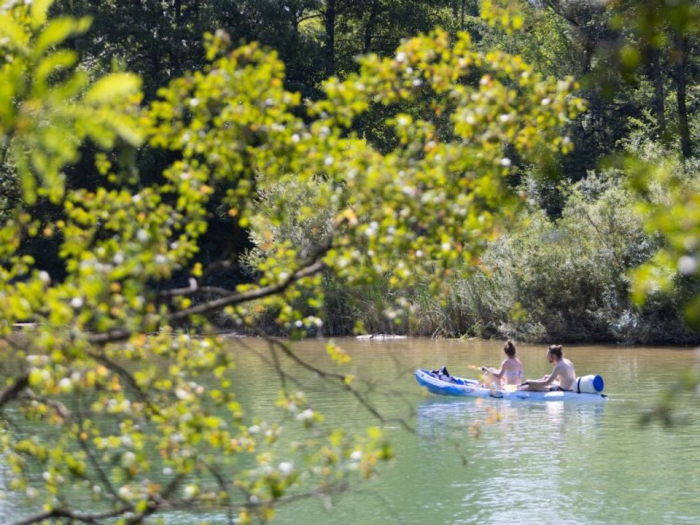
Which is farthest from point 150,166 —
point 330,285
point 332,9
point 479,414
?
point 479,414

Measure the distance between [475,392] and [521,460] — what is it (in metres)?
4.60

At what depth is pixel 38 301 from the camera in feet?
12.4

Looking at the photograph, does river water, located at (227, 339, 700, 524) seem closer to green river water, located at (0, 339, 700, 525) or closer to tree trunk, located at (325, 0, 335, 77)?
green river water, located at (0, 339, 700, 525)

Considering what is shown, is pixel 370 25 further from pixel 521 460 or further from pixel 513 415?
pixel 521 460

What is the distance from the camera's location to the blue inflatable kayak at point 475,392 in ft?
53.9

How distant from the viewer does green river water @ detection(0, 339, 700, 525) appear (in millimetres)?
10281

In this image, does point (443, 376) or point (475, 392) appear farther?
point (443, 376)

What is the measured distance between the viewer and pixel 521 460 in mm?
12656

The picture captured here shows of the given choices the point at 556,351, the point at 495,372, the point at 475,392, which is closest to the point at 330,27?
the point at 475,392

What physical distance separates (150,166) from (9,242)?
27.8m

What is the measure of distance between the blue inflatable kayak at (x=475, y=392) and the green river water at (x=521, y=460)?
134mm

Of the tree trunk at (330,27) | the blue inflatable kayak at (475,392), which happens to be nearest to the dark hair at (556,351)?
the blue inflatable kayak at (475,392)

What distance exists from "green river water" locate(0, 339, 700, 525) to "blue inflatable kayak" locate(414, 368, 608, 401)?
0.13m

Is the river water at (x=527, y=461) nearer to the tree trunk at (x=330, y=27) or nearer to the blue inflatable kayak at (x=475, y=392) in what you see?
the blue inflatable kayak at (x=475, y=392)
